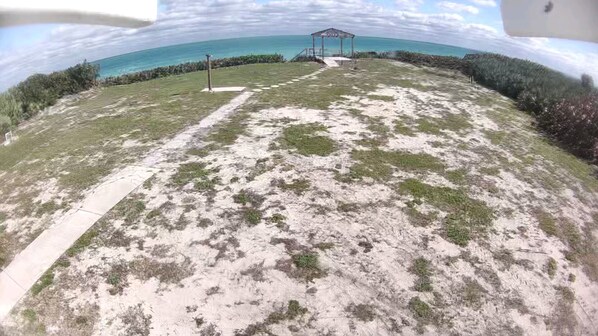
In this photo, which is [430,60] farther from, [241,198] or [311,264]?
[311,264]

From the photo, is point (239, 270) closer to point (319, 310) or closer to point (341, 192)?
point (319, 310)

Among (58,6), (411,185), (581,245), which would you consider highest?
(58,6)

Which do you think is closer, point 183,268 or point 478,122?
point 183,268

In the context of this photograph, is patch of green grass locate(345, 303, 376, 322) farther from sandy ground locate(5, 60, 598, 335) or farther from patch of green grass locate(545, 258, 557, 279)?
patch of green grass locate(545, 258, 557, 279)

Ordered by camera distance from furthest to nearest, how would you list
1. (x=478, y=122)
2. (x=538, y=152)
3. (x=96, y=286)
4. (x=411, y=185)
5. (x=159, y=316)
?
(x=478, y=122) < (x=538, y=152) < (x=411, y=185) < (x=96, y=286) < (x=159, y=316)

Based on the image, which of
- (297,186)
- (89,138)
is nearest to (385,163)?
(297,186)

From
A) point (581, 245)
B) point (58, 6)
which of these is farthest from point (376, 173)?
point (58, 6)

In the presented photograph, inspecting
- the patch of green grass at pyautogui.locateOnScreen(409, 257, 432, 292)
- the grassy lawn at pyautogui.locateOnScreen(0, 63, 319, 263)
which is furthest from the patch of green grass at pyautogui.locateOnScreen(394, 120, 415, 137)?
the grassy lawn at pyautogui.locateOnScreen(0, 63, 319, 263)
